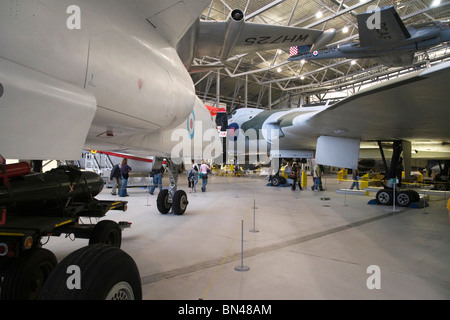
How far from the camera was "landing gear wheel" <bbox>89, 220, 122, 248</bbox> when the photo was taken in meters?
3.47

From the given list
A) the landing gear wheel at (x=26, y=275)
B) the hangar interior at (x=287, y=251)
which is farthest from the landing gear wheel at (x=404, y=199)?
the landing gear wheel at (x=26, y=275)

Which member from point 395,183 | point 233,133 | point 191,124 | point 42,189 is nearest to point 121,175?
point 191,124

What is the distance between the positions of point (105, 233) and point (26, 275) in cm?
118

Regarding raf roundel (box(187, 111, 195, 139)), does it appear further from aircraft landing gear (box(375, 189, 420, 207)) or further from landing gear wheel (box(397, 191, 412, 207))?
landing gear wheel (box(397, 191, 412, 207))

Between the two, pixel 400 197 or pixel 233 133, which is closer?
pixel 400 197

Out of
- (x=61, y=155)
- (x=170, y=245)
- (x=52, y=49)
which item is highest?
(x=52, y=49)

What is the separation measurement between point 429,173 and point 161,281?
2992 cm

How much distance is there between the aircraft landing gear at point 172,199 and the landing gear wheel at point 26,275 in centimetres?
471

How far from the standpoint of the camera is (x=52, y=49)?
65.5 inches

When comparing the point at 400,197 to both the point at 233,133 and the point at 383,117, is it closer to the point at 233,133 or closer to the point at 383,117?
the point at 383,117

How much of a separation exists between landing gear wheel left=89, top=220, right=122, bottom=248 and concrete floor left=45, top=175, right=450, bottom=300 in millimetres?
491

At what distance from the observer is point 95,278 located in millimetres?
1774

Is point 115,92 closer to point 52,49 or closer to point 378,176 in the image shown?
point 52,49

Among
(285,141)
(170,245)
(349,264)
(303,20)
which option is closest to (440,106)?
(349,264)
